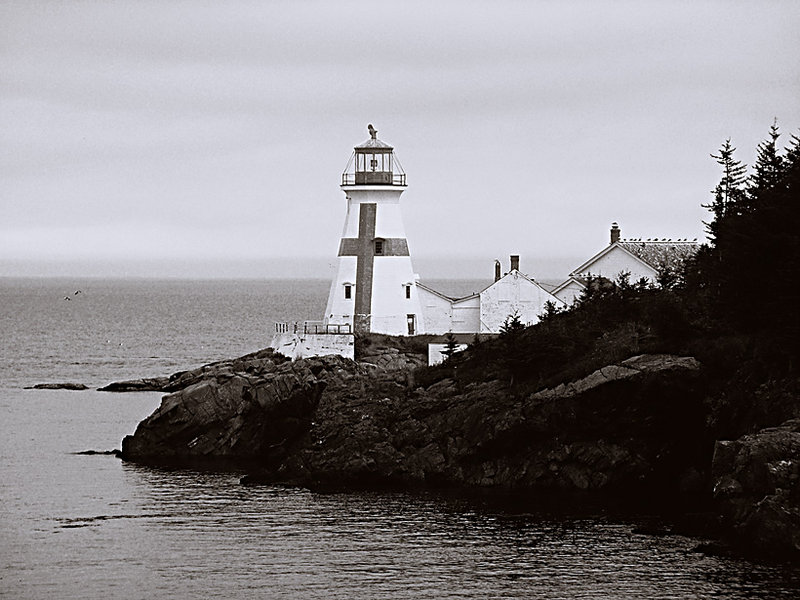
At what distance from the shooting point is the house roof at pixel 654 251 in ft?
199

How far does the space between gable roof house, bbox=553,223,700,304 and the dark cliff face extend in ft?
48.5

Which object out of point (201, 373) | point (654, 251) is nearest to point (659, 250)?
point (654, 251)

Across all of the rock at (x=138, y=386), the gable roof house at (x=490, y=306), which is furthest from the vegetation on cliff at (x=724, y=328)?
the rock at (x=138, y=386)

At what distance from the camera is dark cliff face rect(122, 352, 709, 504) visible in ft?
127

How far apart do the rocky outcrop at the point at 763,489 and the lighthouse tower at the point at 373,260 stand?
2750 centimetres

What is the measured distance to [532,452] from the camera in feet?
131

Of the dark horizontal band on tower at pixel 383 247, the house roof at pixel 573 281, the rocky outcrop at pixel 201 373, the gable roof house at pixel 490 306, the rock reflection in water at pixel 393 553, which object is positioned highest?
the dark horizontal band on tower at pixel 383 247

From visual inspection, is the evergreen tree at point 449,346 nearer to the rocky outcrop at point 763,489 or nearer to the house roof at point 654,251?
the house roof at point 654,251

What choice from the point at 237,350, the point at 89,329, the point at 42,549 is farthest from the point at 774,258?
the point at 89,329

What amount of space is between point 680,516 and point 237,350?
61.5 m

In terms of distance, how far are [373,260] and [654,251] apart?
1227cm

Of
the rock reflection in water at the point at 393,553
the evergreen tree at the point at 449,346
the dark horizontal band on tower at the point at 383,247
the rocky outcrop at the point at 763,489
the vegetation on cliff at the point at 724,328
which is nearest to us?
the rock reflection in water at the point at 393,553

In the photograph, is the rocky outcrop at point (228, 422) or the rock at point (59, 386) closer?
the rocky outcrop at point (228, 422)

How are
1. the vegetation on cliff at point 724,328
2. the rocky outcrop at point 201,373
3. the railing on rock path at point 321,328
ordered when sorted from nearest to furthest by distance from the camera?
the vegetation on cliff at point 724,328, the rocky outcrop at point 201,373, the railing on rock path at point 321,328
